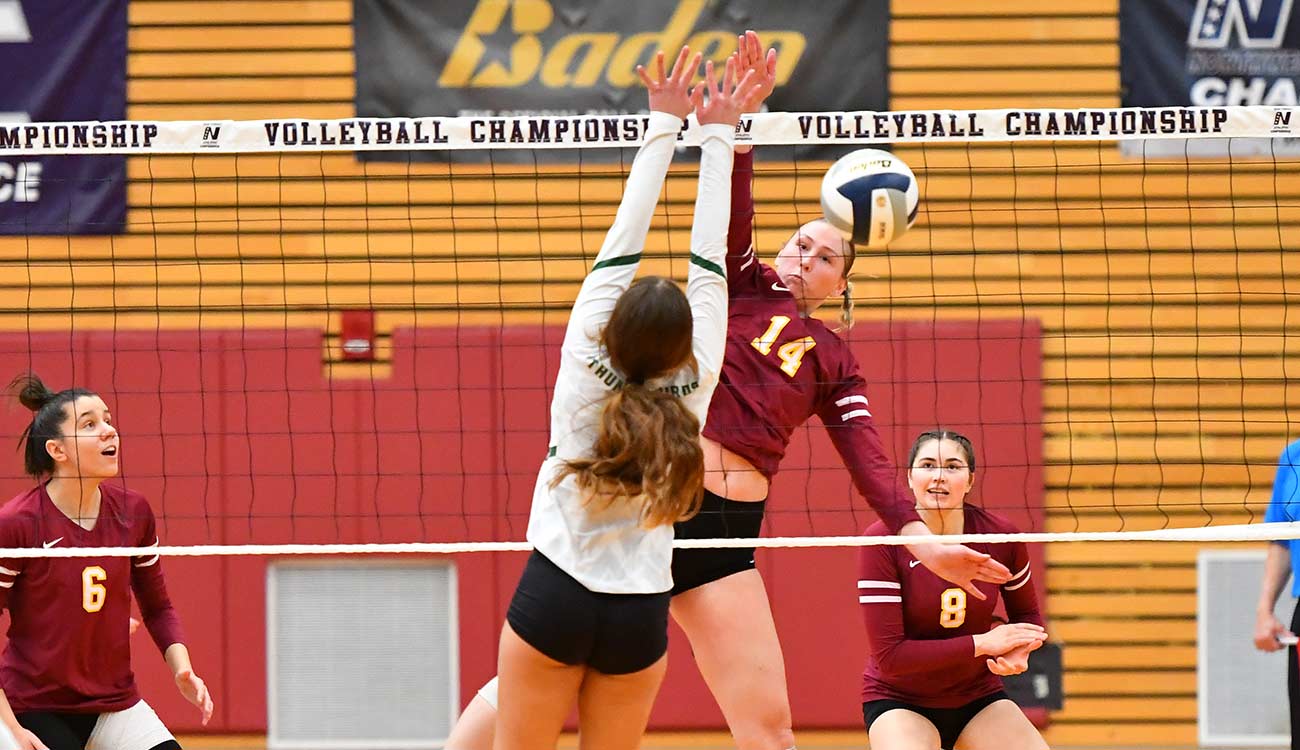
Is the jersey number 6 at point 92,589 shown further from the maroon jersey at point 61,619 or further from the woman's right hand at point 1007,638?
the woman's right hand at point 1007,638

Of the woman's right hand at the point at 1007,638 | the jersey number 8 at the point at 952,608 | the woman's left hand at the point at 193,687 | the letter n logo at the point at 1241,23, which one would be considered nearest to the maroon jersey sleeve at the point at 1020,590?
the jersey number 8 at the point at 952,608

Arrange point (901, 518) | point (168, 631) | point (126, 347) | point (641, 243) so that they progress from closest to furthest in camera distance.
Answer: point (641, 243)
point (901, 518)
point (168, 631)
point (126, 347)

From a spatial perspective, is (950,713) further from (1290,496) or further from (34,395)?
(34,395)

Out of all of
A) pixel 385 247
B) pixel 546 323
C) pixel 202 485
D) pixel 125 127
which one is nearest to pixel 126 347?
pixel 202 485

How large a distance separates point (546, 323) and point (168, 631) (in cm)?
321

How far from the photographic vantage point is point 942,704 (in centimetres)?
496

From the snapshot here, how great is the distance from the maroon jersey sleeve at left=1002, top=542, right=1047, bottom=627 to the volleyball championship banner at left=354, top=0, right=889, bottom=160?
3428mm

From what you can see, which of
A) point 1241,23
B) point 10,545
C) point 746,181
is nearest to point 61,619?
point 10,545

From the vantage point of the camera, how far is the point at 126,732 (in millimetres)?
4859

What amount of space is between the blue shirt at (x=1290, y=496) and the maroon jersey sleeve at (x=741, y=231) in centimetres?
237

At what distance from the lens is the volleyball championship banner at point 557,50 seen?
7867 millimetres

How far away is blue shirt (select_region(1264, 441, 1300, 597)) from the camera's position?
228 inches

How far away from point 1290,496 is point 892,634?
187cm

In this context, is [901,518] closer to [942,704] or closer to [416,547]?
[942,704]
